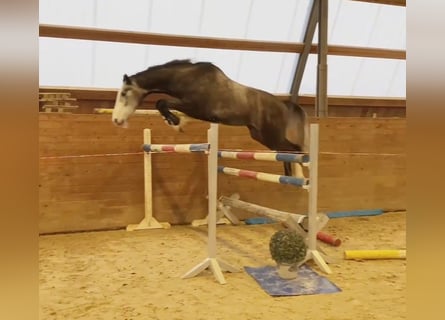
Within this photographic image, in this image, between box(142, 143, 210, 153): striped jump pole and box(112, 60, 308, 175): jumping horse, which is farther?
box(142, 143, 210, 153): striped jump pole

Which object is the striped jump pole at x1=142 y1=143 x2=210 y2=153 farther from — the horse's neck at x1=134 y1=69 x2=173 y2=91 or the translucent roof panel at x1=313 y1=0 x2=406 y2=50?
the translucent roof panel at x1=313 y1=0 x2=406 y2=50

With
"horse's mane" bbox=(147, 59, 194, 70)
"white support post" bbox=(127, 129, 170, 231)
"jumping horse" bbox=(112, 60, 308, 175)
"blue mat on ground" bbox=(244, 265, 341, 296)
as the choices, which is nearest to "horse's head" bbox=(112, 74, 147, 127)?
"jumping horse" bbox=(112, 60, 308, 175)

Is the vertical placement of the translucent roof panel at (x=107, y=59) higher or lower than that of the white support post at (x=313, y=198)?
higher

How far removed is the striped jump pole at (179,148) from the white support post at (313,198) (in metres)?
0.56

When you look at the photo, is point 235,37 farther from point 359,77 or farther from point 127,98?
point 127,98

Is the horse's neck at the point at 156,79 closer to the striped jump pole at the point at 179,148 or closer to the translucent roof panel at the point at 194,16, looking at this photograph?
the striped jump pole at the point at 179,148

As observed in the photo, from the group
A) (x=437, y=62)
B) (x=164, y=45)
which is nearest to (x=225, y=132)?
(x=164, y=45)

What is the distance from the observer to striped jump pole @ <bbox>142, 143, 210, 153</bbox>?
8.22 feet

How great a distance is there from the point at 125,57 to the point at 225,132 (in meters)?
1.32

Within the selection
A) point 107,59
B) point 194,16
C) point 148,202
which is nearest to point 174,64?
point 148,202

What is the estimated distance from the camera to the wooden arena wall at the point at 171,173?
3.40 meters

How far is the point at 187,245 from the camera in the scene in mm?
2998

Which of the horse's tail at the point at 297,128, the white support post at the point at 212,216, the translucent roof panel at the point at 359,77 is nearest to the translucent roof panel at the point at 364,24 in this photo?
the translucent roof panel at the point at 359,77

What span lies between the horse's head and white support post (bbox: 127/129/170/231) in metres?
1.57
